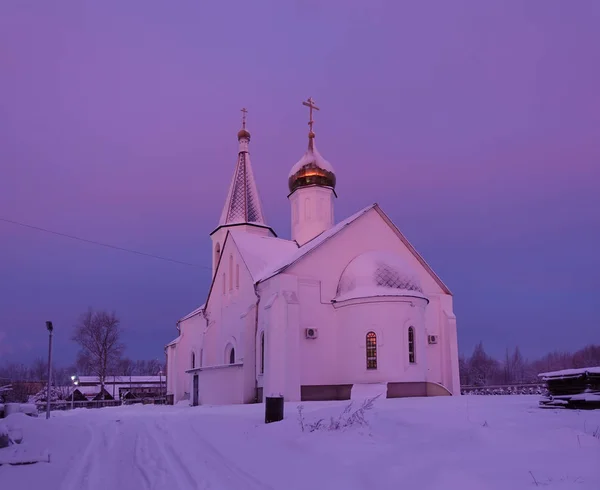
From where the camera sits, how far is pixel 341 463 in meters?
8.11

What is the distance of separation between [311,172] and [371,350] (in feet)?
48.1

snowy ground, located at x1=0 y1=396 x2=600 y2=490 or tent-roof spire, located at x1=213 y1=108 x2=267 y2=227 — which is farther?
tent-roof spire, located at x1=213 y1=108 x2=267 y2=227

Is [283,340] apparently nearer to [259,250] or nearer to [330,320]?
[330,320]

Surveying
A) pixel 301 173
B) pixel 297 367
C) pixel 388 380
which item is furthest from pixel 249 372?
pixel 301 173

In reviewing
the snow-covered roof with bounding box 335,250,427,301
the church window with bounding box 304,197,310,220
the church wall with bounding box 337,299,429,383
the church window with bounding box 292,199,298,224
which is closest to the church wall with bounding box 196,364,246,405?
the church wall with bounding box 337,299,429,383

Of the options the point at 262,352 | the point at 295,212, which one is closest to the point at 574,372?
the point at 262,352

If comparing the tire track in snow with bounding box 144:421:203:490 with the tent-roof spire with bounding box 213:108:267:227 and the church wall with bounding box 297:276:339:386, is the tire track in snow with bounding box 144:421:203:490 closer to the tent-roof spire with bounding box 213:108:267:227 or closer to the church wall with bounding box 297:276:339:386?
the church wall with bounding box 297:276:339:386

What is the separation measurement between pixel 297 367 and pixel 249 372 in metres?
4.69

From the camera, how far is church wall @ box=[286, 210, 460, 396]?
25.9m

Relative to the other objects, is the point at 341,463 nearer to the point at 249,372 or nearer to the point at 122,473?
the point at 122,473

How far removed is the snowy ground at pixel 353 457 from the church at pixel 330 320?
1185cm

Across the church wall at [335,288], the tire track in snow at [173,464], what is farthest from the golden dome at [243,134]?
the tire track in snow at [173,464]

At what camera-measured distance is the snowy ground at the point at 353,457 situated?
6664 millimetres

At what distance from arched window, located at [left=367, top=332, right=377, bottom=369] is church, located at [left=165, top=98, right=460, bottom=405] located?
0.05 metres
